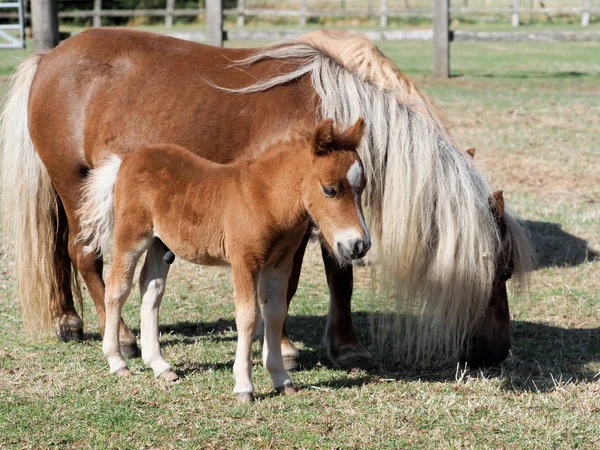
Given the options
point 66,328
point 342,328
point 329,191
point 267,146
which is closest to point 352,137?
point 329,191

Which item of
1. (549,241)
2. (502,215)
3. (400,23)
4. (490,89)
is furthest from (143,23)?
(502,215)

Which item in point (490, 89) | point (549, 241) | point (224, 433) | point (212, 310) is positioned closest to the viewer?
point (224, 433)

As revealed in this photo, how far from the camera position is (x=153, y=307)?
427cm

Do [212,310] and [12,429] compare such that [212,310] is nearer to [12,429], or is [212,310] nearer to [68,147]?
[68,147]

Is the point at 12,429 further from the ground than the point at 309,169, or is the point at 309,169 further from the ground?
the point at 309,169

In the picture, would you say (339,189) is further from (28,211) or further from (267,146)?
(28,211)

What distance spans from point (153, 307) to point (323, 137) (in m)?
1.43

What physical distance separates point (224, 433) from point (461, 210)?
5.16ft

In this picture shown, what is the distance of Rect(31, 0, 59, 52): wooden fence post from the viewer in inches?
369

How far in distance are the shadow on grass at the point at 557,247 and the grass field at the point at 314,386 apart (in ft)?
0.05

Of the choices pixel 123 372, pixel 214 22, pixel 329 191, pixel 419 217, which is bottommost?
pixel 123 372

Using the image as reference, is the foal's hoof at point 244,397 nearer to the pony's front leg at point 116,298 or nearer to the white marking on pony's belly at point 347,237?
the pony's front leg at point 116,298

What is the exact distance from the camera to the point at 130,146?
178 inches

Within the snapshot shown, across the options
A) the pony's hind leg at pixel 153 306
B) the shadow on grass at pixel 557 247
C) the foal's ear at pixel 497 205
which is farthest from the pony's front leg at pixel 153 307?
the shadow on grass at pixel 557 247
